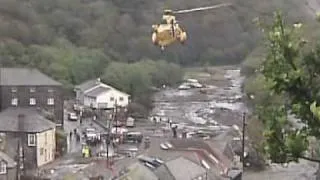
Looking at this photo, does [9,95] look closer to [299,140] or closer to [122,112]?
[122,112]

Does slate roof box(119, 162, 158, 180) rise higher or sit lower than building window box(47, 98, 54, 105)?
lower

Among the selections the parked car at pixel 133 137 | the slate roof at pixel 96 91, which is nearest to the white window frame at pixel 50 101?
the parked car at pixel 133 137

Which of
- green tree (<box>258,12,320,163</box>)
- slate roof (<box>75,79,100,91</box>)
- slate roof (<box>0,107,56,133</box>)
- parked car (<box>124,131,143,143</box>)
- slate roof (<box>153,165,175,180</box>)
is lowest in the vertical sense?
slate roof (<box>153,165,175,180</box>)

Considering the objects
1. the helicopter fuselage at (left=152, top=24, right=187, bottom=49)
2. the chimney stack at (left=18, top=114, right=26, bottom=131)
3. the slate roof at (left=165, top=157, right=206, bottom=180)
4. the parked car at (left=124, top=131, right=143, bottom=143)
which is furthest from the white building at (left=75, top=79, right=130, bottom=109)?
the helicopter fuselage at (left=152, top=24, right=187, bottom=49)

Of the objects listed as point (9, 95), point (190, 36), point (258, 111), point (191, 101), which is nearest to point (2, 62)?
point (9, 95)

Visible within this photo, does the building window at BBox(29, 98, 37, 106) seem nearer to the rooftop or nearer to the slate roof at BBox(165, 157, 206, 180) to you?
the rooftop
